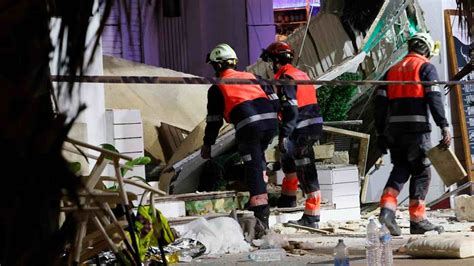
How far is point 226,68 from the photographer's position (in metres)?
9.98

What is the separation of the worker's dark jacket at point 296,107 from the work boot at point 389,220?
1249 millimetres

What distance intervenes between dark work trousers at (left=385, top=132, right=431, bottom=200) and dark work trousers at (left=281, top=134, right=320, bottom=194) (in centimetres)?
105

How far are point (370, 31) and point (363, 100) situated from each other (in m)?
0.95

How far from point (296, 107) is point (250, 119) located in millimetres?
796

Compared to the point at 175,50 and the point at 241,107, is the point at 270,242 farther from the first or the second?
the point at 175,50

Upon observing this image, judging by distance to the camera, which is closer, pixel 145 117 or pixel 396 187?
pixel 396 187

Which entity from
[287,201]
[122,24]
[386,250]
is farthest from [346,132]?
[122,24]

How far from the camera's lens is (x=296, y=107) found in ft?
34.0

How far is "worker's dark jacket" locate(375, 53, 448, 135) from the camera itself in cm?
959

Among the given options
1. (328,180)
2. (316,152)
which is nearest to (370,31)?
(316,152)

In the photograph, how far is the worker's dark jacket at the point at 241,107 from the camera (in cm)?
967

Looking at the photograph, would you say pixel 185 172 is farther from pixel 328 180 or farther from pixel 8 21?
pixel 8 21

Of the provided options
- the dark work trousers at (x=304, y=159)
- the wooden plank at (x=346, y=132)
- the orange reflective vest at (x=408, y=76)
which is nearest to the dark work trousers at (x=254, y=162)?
the dark work trousers at (x=304, y=159)

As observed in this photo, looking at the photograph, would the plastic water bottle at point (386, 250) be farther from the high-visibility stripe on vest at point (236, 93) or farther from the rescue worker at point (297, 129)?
the rescue worker at point (297, 129)
